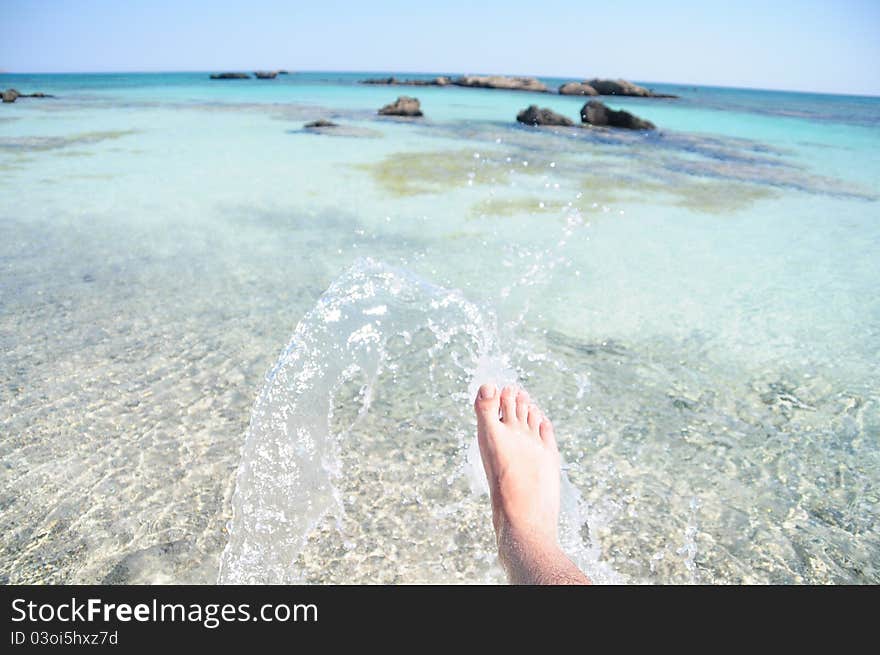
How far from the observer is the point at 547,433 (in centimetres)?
285

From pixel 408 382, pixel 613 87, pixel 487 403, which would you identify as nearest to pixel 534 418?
pixel 487 403

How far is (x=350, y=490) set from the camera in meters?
2.52

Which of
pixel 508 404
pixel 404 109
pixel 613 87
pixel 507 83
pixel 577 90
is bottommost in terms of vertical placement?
pixel 508 404

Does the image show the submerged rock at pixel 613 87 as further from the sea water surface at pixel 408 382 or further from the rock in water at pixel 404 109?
the sea water surface at pixel 408 382

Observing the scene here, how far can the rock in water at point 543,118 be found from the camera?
1978cm

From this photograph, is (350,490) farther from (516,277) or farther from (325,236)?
(325,236)

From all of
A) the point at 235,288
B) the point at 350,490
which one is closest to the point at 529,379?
the point at 350,490

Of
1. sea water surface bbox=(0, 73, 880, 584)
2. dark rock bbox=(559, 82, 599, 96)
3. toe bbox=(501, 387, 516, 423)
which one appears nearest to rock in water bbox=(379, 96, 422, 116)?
sea water surface bbox=(0, 73, 880, 584)

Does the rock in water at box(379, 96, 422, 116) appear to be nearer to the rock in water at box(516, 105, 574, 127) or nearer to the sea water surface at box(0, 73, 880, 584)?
the rock in water at box(516, 105, 574, 127)

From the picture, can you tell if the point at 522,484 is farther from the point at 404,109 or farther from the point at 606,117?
Result: the point at 404,109

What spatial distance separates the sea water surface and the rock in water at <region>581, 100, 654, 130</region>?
44.7 ft

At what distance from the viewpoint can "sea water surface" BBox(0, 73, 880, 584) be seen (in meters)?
2.27

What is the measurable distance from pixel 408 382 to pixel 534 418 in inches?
34.5

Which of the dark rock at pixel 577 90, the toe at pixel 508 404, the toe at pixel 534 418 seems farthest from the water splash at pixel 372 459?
the dark rock at pixel 577 90
